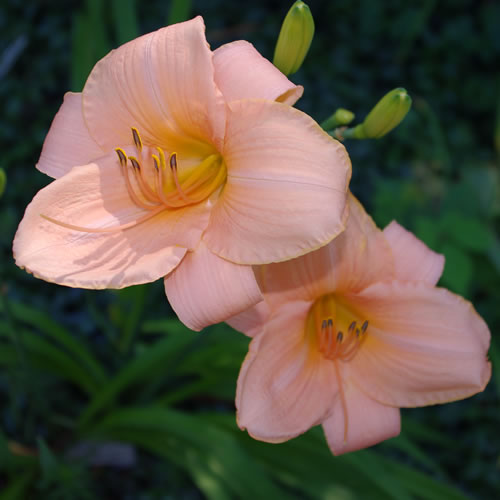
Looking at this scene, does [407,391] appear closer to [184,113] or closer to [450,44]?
[184,113]

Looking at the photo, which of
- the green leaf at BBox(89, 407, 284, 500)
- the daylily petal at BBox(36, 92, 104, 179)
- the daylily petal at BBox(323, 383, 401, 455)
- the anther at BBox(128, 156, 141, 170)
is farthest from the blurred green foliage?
the anther at BBox(128, 156, 141, 170)

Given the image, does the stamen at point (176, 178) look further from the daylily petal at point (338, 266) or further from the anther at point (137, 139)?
the daylily petal at point (338, 266)

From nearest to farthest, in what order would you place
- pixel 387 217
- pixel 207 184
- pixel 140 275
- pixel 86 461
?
pixel 140 275
pixel 207 184
pixel 86 461
pixel 387 217

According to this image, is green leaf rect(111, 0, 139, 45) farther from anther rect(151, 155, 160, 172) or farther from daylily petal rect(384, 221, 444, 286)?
daylily petal rect(384, 221, 444, 286)

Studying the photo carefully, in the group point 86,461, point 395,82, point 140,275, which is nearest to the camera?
point 140,275

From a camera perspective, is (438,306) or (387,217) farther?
(387,217)

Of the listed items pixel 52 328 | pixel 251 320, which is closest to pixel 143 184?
pixel 251 320

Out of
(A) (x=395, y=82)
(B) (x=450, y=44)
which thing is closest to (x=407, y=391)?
(A) (x=395, y=82)
